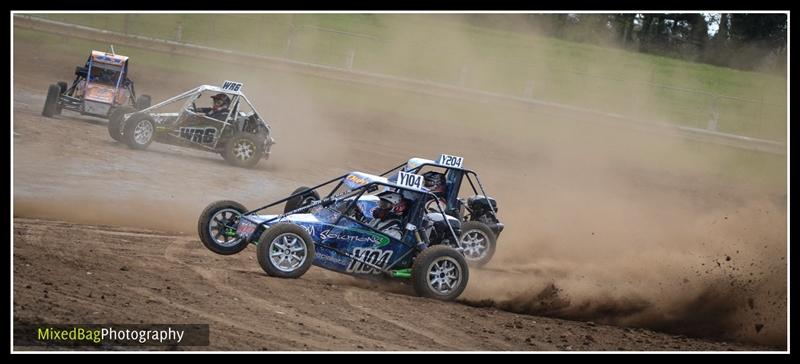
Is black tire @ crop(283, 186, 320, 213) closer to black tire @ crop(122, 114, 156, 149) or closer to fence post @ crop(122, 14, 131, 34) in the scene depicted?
black tire @ crop(122, 114, 156, 149)

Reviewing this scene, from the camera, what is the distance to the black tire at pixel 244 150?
19.5 m

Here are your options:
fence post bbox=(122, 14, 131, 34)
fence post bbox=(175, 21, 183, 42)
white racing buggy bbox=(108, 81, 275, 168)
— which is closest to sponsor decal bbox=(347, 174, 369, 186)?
white racing buggy bbox=(108, 81, 275, 168)

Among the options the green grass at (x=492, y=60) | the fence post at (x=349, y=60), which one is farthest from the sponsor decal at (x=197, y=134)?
the green grass at (x=492, y=60)

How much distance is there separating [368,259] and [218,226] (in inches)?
74.3

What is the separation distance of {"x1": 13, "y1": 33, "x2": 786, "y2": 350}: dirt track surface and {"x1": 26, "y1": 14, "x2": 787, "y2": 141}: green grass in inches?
326

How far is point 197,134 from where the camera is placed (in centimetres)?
1931

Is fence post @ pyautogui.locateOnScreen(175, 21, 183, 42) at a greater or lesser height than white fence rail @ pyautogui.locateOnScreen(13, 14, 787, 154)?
greater

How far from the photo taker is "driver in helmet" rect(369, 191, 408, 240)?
38.4 feet

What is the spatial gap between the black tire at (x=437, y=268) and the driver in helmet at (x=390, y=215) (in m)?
0.58

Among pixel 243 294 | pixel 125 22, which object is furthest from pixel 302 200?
pixel 125 22

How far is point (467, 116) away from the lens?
1184 inches

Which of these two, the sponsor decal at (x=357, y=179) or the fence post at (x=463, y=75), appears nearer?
the sponsor decal at (x=357, y=179)

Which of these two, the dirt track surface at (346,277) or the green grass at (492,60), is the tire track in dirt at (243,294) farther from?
the green grass at (492,60)

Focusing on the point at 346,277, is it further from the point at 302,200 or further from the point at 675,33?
the point at 675,33
